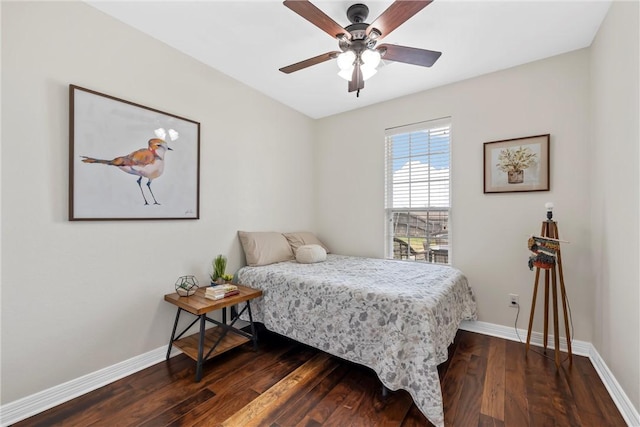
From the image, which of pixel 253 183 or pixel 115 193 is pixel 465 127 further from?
pixel 115 193

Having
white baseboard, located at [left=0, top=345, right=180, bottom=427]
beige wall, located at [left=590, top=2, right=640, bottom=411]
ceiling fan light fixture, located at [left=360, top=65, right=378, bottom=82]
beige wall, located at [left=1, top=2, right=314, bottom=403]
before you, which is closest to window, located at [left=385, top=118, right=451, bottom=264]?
beige wall, located at [left=590, top=2, right=640, bottom=411]

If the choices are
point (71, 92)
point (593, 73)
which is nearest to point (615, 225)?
point (593, 73)

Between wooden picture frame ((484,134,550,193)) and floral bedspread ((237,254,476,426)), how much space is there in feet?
3.25

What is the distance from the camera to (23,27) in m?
1.63

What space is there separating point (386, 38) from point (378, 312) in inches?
83.5

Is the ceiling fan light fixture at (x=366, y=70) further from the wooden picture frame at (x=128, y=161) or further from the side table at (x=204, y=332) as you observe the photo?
the side table at (x=204, y=332)

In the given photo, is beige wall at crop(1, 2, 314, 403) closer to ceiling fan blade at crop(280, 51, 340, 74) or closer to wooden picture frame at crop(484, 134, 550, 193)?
ceiling fan blade at crop(280, 51, 340, 74)

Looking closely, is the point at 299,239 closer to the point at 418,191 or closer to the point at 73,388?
the point at 418,191

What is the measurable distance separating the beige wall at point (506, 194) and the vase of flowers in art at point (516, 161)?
135mm

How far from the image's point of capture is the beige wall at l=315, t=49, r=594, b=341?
7.72 ft

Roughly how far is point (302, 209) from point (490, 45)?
8.67ft

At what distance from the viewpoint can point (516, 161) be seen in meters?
2.59

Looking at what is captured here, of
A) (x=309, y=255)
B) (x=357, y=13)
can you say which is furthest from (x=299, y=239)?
(x=357, y=13)

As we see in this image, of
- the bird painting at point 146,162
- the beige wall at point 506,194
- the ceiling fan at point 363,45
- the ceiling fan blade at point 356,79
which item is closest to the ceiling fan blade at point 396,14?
the ceiling fan at point 363,45
